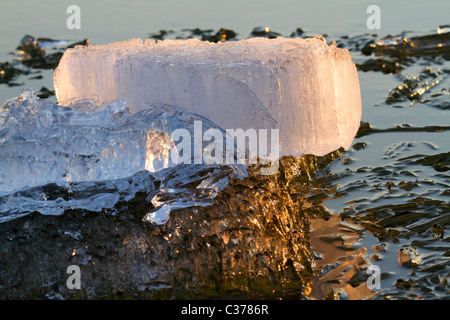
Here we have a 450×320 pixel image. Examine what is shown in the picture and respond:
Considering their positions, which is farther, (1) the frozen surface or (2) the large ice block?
(2) the large ice block

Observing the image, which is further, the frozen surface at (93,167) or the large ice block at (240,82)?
the large ice block at (240,82)

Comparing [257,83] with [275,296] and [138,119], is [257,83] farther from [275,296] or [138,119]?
[275,296]

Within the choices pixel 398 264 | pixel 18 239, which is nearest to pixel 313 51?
pixel 398 264

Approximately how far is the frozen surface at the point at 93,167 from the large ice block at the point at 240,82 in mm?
171

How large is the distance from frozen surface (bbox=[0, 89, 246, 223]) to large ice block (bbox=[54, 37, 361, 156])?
→ 171mm

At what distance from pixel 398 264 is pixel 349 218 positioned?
329 mm

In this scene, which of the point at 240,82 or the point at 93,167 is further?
the point at 240,82

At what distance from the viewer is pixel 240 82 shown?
2215mm

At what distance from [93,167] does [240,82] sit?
0.54 m

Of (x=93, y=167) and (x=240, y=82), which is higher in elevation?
(x=240, y=82)

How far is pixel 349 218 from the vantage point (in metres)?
2.30

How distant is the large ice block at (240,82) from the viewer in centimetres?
223

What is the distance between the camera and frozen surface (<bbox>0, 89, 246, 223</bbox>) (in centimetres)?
201

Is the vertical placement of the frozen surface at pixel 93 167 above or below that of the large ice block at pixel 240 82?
below
